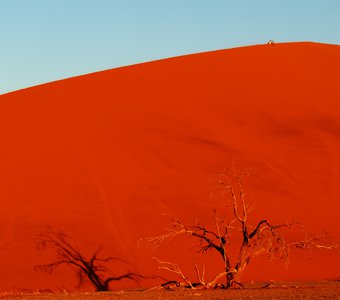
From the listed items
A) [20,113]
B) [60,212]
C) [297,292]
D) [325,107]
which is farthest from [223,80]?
[297,292]

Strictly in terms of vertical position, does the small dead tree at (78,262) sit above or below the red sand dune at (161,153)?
below

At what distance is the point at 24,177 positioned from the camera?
29156mm

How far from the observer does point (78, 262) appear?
2145 cm

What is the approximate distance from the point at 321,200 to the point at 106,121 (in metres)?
12.4

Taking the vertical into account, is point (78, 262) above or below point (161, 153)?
below

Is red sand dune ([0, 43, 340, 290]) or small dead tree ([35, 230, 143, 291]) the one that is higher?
red sand dune ([0, 43, 340, 290])

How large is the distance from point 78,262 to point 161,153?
10.4 meters

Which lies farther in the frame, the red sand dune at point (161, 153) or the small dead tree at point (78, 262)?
the red sand dune at point (161, 153)

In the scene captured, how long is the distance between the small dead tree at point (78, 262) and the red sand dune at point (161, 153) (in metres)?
0.31

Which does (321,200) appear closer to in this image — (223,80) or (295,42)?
(223,80)

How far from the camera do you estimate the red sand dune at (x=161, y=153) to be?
23094 mm

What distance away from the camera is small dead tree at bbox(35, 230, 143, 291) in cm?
2041

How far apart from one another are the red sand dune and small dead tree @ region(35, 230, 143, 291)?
1.03 feet

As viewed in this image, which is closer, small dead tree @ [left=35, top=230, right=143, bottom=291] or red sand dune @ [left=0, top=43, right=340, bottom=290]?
small dead tree @ [left=35, top=230, right=143, bottom=291]
